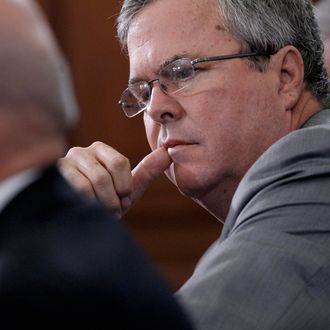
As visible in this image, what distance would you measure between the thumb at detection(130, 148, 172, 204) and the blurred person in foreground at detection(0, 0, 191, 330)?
114cm

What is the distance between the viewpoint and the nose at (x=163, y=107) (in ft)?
6.49

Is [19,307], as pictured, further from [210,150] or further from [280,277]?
[210,150]

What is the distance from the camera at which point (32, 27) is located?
884 mm

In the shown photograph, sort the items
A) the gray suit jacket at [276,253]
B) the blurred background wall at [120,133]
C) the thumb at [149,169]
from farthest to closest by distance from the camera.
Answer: the blurred background wall at [120,133]
the thumb at [149,169]
the gray suit jacket at [276,253]

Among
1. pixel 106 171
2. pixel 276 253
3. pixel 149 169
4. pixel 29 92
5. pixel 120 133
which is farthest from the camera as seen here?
pixel 120 133

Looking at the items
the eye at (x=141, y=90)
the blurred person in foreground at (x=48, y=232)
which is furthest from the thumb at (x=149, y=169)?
the blurred person in foreground at (x=48, y=232)

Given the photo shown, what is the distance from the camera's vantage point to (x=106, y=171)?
1947mm

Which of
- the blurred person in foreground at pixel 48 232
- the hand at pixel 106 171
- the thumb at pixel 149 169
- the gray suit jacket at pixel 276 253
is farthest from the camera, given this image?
the thumb at pixel 149 169

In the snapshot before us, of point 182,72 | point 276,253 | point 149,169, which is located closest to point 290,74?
point 182,72

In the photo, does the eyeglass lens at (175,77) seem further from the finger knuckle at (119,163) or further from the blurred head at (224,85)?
the finger knuckle at (119,163)

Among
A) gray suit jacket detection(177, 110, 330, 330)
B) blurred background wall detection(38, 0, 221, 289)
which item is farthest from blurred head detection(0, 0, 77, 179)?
blurred background wall detection(38, 0, 221, 289)

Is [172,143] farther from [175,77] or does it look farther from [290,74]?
[290,74]

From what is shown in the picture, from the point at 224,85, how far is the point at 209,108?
6cm

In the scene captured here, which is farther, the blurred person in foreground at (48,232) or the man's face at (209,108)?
the man's face at (209,108)
